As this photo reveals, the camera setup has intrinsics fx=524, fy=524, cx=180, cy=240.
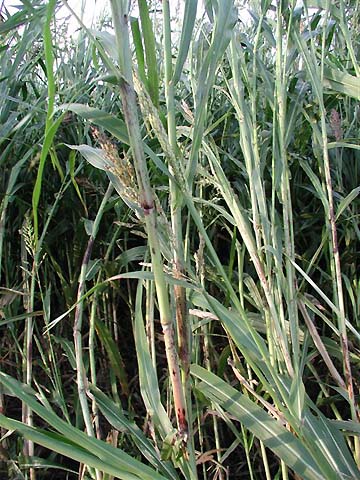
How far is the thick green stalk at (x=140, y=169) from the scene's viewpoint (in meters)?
0.53

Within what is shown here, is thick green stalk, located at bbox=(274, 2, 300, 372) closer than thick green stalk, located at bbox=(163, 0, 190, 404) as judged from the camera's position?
No

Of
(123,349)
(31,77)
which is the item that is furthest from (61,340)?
(31,77)

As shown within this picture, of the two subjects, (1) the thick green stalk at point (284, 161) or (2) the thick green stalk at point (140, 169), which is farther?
(1) the thick green stalk at point (284, 161)

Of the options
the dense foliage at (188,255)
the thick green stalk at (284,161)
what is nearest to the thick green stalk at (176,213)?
the dense foliage at (188,255)

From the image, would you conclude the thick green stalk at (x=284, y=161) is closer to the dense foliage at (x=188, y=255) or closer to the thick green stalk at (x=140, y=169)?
the dense foliage at (x=188, y=255)

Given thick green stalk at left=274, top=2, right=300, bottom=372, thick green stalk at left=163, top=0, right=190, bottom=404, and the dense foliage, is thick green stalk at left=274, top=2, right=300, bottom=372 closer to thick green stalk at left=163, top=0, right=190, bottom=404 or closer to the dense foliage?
the dense foliage

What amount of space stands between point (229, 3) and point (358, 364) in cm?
65

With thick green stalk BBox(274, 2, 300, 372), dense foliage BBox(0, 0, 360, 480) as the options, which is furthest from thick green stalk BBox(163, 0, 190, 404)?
thick green stalk BBox(274, 2, 300, 372)

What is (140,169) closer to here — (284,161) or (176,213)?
(176,213)

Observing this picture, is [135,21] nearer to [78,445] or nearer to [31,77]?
[78,445]

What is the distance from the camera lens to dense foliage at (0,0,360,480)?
1.96ft

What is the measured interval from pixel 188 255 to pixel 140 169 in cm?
34

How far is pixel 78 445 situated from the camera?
0.61 metres

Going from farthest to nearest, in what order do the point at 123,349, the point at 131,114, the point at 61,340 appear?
the point at 123,349 < the point at 61,340 < the point at 131,114
